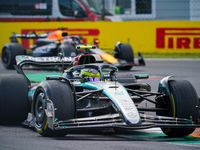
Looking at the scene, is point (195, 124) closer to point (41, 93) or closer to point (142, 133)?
point (142, 133)

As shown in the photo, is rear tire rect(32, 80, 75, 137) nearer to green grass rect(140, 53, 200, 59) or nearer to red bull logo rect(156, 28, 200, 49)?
green grass rect(140, 53, 200, 59)

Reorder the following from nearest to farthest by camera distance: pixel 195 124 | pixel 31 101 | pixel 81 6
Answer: pixel 195 124 → pixel 31 101 → pixel 81 6

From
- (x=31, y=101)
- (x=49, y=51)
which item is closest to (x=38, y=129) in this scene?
(x=31, y=101)

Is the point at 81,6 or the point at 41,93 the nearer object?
the point at 41,93

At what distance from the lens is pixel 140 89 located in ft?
25.5

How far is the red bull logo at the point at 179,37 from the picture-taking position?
2053cm

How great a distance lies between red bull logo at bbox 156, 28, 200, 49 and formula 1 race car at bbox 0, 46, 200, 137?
13.4m

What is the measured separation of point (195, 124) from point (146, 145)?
80 cm

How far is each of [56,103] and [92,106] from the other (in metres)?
0.90

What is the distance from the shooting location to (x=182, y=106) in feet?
21.3

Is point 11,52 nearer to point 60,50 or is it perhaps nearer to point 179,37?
point 60,50

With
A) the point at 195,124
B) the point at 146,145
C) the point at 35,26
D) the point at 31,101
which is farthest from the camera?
the point at 35,26

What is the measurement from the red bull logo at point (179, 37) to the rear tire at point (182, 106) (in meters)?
14.1

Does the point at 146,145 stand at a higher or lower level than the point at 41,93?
lower
